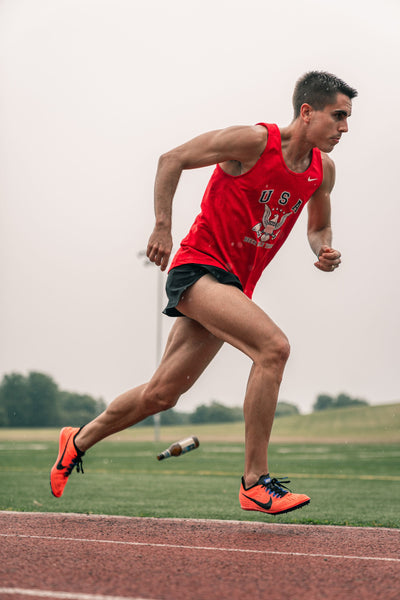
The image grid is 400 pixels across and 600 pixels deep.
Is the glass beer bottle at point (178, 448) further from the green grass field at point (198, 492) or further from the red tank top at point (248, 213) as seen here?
the red tank top at point (248, 213)

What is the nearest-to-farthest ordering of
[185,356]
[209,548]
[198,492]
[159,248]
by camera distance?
[209,548] < [159,248] < [185,356] < [198,492]

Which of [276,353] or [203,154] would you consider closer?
[276,353]

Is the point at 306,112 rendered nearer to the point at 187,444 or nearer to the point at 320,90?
the point at 320,90

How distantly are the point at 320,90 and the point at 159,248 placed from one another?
1.35 m

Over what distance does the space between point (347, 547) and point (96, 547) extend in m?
1.27

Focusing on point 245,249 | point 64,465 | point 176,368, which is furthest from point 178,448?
point 245,249

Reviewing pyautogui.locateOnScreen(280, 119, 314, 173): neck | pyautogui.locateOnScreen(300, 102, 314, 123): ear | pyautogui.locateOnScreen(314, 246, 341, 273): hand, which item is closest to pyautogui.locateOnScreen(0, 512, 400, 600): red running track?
pyautogui.locateOnScreen(314, 246, 341, 273): hand

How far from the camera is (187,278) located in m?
4.68

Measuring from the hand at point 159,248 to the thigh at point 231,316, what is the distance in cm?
35

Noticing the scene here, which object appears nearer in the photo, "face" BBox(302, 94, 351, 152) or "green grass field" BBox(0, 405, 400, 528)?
"face" BBox(302, 94, 351, 152)

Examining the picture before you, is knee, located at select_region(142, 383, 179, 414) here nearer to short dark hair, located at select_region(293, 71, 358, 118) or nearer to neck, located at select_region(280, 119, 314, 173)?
neck, located at select_region(280, 119, 314, 173)

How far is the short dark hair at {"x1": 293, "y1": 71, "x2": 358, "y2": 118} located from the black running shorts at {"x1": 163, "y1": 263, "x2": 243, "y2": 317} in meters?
1.05

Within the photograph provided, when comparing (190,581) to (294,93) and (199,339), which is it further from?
(294,93)

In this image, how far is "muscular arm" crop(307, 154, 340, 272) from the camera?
5.00 meters
